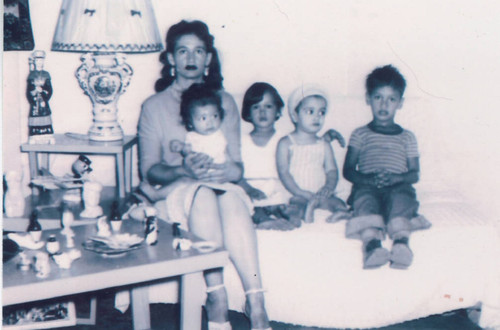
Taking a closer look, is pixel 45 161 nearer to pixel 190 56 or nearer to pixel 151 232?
pixel 190 56

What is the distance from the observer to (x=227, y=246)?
5.18 ft

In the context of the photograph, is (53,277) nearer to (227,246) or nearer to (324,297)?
(227,246)

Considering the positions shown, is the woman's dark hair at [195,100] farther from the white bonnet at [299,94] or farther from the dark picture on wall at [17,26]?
the dark picture on wall at [17,26]

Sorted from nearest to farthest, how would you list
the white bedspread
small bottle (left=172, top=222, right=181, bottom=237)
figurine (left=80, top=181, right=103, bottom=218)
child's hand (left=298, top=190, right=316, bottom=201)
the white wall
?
small bottle (left=172, top=222, right=181, bottom=237), figurine (left=80, top=181, right=103, bottom=218), the white bedspread, child's hand (left=298, top=190, right=316, bottom=201), the white wall

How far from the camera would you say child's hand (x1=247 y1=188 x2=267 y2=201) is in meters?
1.79

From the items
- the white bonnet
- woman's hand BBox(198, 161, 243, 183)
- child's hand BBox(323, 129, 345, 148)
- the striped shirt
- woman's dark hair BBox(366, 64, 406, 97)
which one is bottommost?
woman's hand BBox(198, 161, 243, 183)

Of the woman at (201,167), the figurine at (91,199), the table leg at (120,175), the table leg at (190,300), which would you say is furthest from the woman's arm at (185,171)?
the table leg at (190,300)

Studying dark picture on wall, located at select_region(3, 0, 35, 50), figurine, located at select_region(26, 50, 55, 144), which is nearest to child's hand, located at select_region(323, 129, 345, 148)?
figurine, located at select_region(26, 50, 55, 144)

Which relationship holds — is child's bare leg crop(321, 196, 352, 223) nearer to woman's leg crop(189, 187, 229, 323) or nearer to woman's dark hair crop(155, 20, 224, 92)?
woman's leg crop(189, 187, 229, 323)

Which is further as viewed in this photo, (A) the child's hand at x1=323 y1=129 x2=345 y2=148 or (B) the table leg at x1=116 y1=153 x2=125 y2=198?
(A) the child's hand at x1=323 y1=129 x2=345 y2=148

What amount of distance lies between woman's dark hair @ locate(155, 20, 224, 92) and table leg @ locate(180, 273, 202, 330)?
0.82 m

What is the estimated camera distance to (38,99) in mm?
1771

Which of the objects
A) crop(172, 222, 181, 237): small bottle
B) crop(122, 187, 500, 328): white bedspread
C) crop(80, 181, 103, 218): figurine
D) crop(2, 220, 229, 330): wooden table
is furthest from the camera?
A: crop(122, 187, 500, 328): white bedspread

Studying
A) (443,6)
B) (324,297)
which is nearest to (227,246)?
(324,297)
